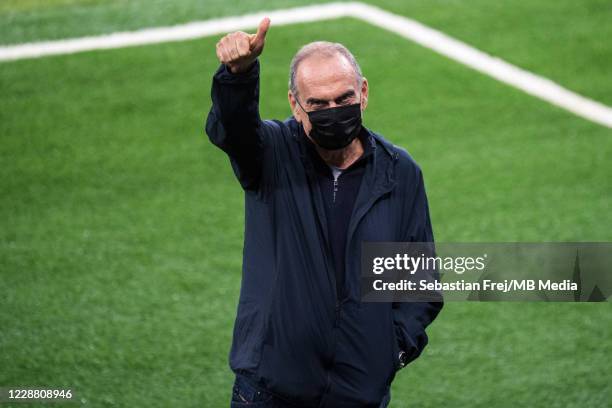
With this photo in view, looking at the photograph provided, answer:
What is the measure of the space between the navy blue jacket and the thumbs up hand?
292 mm

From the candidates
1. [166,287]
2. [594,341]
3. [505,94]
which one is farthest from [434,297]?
[505,94]

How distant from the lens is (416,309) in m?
4.30

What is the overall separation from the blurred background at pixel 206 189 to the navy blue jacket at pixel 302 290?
10.1ft

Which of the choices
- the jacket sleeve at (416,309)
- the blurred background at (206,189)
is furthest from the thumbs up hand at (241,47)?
the blurred background at (206,189)

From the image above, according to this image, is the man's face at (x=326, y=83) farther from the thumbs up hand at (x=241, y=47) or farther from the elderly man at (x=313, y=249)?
the thumbs up hand at (x=241, y=47)

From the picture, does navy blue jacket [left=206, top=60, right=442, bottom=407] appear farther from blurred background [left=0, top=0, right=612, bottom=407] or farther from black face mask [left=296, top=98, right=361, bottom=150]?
blurred background [left=0, top=0, right=612, bottom=407]

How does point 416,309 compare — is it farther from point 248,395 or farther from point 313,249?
point 248,395

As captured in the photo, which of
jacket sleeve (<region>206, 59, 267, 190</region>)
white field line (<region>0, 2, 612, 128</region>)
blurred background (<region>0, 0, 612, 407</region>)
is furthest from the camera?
white field line (<region>0, 2, 612, 128</region>)

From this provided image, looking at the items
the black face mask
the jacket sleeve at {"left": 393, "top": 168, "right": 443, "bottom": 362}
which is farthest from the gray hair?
the jacket sleeve at {"left": 393, "top": 168, "right": 443, "bottom": 362}

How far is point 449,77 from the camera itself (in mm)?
12570

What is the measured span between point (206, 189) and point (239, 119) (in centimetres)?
642

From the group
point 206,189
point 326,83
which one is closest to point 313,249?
point 326,83

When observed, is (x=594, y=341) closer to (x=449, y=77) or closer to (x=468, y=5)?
(x=449, y=77)

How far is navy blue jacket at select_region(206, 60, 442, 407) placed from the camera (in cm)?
391
